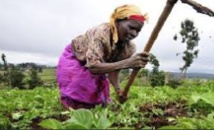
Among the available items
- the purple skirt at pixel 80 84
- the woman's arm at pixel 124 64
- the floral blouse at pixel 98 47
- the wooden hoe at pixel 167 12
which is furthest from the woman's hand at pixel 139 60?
the purple skirt at pixel 80 84

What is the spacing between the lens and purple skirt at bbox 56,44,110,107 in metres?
6.20

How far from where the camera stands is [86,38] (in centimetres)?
622

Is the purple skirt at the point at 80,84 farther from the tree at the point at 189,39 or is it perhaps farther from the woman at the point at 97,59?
the tree at the point at 189,39

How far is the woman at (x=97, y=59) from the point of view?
5.55 metres

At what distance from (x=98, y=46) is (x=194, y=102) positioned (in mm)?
1176

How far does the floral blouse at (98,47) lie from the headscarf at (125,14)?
0.09m

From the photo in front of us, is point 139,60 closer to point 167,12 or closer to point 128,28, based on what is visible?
point 128,28

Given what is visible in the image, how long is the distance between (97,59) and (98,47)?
15 cm

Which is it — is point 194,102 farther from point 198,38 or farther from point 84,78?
point 198,38

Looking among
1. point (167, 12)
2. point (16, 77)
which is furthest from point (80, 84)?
point (16, 77)

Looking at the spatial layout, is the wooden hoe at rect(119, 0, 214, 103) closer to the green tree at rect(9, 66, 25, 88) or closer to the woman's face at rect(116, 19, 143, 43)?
the woman's face at rect(116, 19, 143, 43)

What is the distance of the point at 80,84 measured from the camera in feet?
20.4

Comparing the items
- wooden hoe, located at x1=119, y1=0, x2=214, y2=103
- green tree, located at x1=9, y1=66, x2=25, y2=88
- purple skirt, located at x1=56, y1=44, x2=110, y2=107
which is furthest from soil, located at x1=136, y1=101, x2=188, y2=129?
green tree, located at x1=9, y1=66, x2=25, y2=88

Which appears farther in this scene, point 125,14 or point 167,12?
point 125,14
